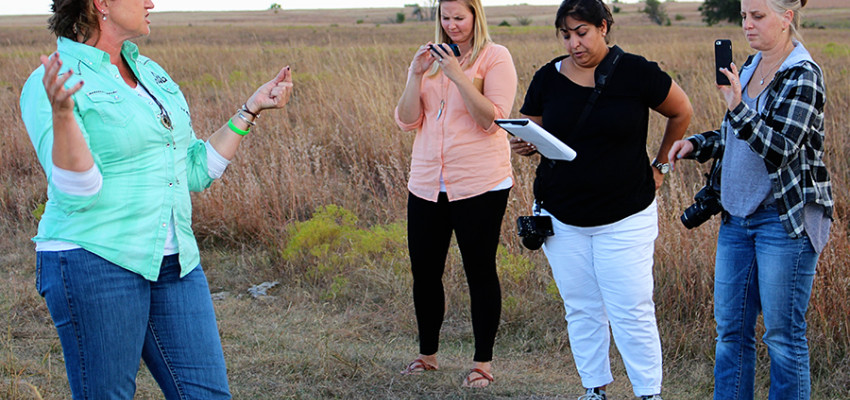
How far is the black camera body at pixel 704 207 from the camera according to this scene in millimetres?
3078

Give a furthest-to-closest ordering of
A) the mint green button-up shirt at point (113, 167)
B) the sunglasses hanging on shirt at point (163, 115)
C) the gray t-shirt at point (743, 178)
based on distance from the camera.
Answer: the gray t-shirt at point (743, 178) < the sunglasses hanging on shirt at point (163, 115) < the mint green button-up shirt at point (113, 167)

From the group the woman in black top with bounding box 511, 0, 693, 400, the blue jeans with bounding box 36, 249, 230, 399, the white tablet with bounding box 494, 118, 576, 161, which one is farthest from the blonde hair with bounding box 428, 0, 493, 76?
the blue jeans with bounding box 36, 249, 230, 399

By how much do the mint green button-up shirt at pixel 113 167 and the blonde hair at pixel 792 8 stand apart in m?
2.16

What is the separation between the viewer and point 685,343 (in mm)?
4211

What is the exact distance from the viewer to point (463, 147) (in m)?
3.46

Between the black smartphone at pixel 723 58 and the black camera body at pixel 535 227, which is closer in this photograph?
the black smartphone at pixel 723 58

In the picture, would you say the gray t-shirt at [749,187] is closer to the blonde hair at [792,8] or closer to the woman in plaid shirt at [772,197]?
the woman in plaid shirt at [772,197]

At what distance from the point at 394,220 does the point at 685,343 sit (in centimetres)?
270

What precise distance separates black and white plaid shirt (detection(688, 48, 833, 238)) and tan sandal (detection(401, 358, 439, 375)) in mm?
1891

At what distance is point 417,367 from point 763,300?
1.73m

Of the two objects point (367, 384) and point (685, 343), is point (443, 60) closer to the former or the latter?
point (367, 384)

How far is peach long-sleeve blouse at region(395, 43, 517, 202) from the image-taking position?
11.3 ft

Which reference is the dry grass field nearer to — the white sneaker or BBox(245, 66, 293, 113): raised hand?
the white sneaker

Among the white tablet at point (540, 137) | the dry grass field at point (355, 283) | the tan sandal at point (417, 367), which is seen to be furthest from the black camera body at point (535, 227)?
the tan sandal at point (417, 367)
